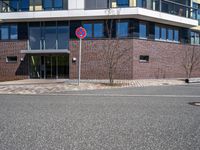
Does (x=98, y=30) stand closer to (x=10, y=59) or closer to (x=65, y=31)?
(x=65, y=31)

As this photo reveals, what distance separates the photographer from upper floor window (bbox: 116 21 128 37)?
17.3 m

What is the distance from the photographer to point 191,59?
2048 cm

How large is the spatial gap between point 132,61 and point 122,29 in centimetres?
331

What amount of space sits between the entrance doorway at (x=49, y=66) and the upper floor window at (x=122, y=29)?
5.83 meters

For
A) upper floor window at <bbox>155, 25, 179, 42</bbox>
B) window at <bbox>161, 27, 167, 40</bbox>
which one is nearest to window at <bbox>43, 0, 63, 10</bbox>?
upper floor window at <bbox>155, 25, 179, 42</bbox>

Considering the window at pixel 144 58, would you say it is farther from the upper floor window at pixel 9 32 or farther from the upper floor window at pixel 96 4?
the upper floor window at pixel 9 32

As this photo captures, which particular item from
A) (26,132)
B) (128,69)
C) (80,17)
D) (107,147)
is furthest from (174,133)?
(80,17)

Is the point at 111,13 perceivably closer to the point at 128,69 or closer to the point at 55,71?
the point at 128,69

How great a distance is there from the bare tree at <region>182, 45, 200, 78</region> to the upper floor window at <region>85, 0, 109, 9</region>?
1089cm

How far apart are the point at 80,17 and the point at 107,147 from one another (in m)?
15.8

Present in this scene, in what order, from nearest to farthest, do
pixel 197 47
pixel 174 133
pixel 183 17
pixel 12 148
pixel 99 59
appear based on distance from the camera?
pixel 12 148 < pixel 174 133 < pixel 99 59 < pixel 183 17 < pixel 197 47

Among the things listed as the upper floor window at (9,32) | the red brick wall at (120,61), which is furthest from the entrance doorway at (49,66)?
the upper floor window at (9,32)

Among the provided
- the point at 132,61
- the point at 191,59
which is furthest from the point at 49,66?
the point at 191,59

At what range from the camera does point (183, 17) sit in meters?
19.2
